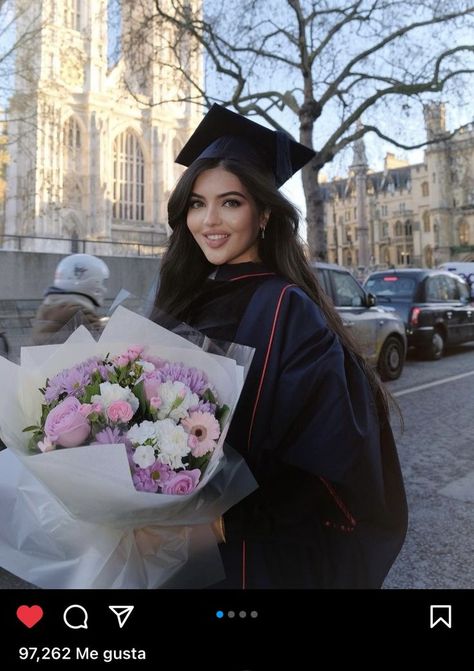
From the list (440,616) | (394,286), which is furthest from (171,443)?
(394,286)

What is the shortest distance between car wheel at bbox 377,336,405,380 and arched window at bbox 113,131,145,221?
56.9 m

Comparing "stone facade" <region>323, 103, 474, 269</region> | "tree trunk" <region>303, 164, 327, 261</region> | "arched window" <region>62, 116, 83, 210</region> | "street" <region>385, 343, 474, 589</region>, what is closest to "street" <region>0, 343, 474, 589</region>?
"street" <region>385, 343, 474, 589</region>

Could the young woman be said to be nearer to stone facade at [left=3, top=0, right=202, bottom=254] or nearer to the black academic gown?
the black academic gown

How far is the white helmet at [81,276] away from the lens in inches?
175

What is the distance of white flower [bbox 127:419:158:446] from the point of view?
1.06 metres

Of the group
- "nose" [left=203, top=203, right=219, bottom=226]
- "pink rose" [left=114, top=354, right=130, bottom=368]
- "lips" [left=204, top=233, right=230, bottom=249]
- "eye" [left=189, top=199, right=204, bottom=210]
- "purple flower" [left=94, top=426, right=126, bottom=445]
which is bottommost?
"purple flower" [left=94, top=426, right=126, bottom=445]

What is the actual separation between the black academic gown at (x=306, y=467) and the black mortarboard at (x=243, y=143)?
0.44m

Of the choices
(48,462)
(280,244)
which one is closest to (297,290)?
(280,244)

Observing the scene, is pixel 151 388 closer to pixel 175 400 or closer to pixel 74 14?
pixel 175 400

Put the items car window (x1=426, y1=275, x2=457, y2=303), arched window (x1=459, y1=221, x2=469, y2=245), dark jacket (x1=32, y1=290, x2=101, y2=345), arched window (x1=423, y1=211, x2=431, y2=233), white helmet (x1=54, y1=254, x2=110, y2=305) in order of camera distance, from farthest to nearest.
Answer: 1. arched window (x1=423, y1=211, x2=431, y2=233)
2. arched window (x1=459, y1=221, x2=469, y2=245)
3. car window (x1=426, y1=275, x2=457, y2=303)
4. white helmet (x1=54, y1=254, x2=110, y2=305)
5. dark jacket (x1=32, y1=290, x2=101, y2=345)

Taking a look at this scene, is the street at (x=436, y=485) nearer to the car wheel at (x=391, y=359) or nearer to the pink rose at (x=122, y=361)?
the car wheel at (x=391, y=359)

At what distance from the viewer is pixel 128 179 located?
209ft

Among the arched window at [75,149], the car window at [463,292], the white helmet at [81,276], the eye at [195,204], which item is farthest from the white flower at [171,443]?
the arched window at [75,149]

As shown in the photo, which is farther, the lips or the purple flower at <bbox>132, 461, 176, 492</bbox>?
the lips
